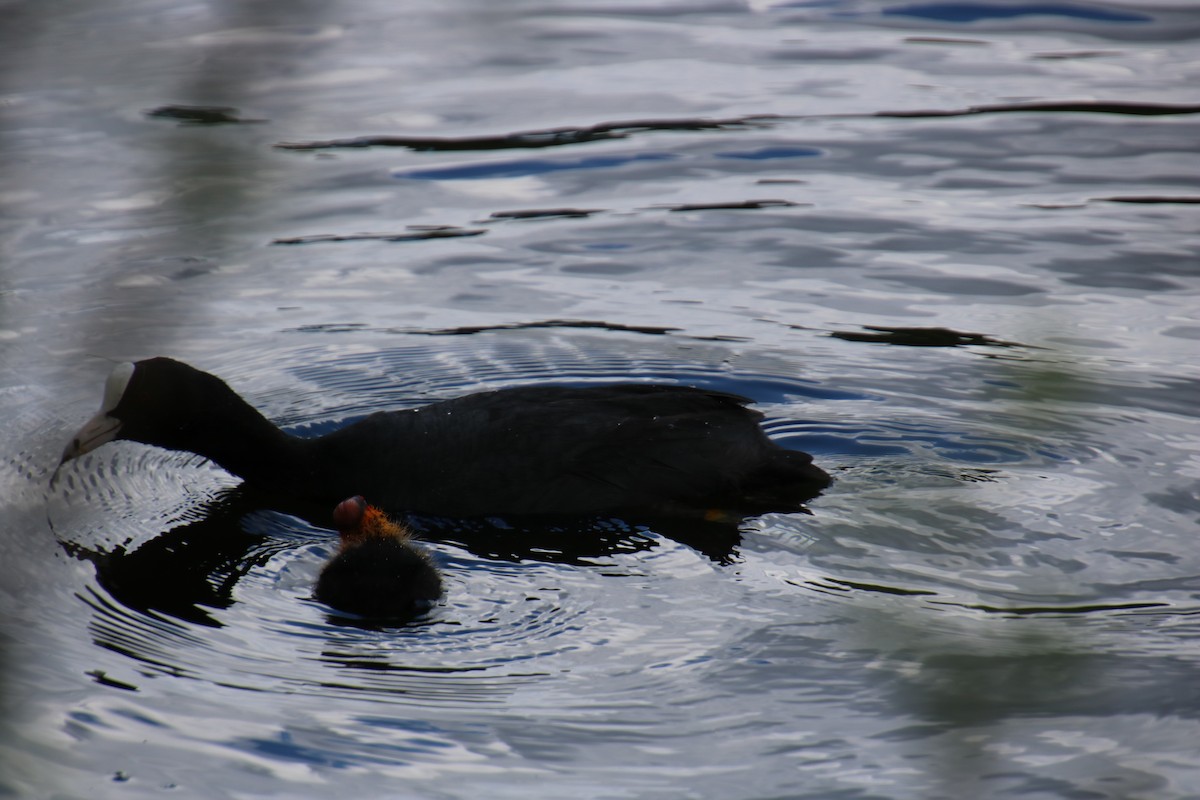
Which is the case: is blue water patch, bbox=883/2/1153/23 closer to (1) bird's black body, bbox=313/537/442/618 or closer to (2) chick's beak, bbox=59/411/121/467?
(2) chick's beak, bbox=59/411/121/467

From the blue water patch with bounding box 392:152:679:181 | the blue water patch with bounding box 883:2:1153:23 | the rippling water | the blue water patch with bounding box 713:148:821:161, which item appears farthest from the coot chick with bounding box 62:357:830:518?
the blue water patch with bounding box 883:2:1153:23

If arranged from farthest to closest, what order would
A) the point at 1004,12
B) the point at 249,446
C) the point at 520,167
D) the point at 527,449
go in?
the point at 1004,12
the point at 520,167
the point at 249,446
the point at 527,449

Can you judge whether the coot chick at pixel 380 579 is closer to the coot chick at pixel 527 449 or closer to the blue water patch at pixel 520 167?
the coot chick at pixel 527 449

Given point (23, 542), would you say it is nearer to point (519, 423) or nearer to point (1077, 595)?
point (519, 423)

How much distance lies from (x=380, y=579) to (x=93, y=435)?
166 cm

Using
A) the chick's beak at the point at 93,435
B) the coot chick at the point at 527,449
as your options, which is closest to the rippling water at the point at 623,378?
the coot chick at the point at 527,449

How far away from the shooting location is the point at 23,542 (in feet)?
18.4

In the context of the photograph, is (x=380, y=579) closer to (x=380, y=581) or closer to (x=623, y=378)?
(x=380, y=581)

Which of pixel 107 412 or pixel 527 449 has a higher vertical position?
pixel 107 412

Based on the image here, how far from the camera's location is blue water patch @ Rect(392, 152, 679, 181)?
10789mm

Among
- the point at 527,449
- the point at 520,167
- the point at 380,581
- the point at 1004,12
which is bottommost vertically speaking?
the point at 380,581

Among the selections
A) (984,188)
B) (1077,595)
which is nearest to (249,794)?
(1077,595)

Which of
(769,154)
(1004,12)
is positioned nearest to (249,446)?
(769,154)

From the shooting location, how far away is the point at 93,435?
5719 millimetres
